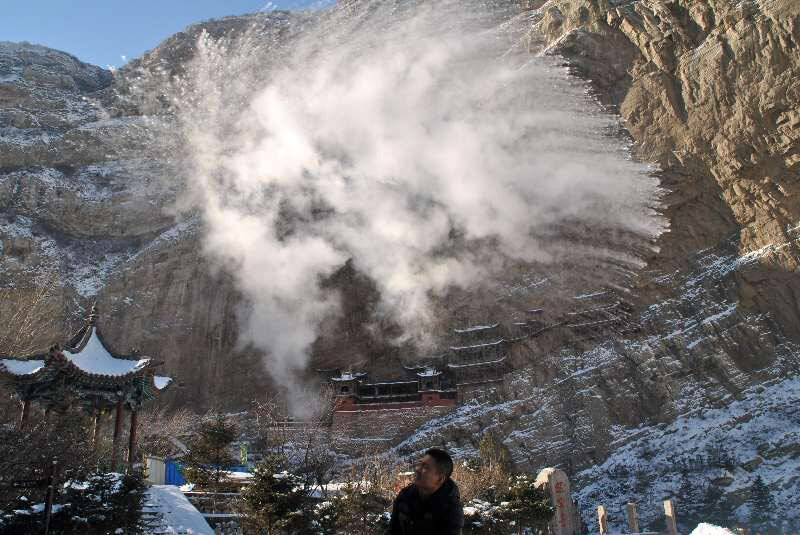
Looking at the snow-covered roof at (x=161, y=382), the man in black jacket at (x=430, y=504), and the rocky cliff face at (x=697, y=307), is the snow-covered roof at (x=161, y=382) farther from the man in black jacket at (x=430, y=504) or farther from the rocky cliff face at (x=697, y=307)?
the rocky cliff face at (x=697, y=307)

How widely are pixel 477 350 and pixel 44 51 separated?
41088 millimetres

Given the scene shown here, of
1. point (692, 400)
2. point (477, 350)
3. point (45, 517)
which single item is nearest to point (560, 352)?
point (477, 350)

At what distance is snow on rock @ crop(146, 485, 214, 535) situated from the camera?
350 inches

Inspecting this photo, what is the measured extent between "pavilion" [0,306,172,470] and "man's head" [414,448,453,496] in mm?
9569

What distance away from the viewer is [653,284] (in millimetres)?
26625

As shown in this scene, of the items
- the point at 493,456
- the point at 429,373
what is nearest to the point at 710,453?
the point at 493,456

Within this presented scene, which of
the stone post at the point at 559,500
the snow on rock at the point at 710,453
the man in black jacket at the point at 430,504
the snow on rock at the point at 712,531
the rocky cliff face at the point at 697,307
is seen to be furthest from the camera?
the rocky cliff face at the point at 697,307

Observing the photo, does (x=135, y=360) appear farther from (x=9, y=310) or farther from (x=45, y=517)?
(x=9, y=310)

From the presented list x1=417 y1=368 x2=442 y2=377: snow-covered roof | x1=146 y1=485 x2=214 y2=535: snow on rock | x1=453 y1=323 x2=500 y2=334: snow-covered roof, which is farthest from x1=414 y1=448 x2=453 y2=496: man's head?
x1=453 y1=323 x2=500 y2=334: snow-covered roof

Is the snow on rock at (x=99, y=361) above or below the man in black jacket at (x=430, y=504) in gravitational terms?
above

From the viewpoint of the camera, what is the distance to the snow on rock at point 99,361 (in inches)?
454

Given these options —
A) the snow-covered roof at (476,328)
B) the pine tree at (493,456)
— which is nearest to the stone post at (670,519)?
the pine tree at (493,456)

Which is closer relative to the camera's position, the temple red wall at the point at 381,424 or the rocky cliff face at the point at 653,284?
the rocky cliff face at the point at 653,284

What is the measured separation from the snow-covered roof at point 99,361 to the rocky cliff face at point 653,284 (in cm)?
1041
